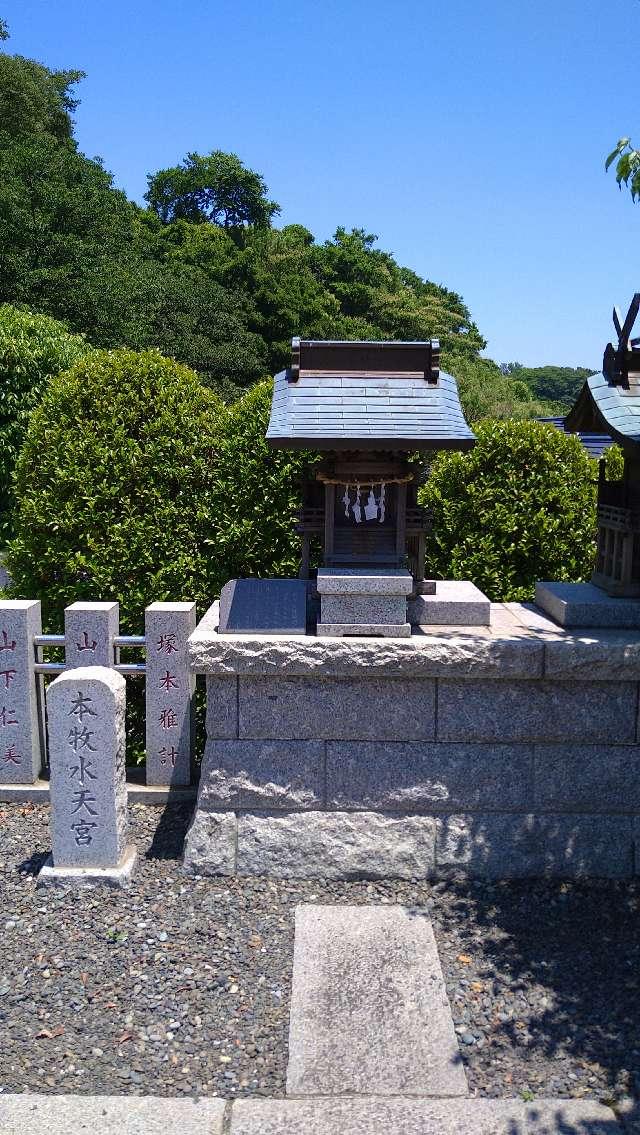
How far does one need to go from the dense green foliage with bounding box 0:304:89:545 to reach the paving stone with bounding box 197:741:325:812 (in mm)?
8552

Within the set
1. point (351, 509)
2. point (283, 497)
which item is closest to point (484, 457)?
point (283, 497)

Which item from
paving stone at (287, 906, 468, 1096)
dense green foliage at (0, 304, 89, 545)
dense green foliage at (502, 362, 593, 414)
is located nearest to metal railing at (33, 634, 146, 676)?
paving stone at (287, 906, 468, 1096)

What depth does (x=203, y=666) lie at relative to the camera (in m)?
5.12

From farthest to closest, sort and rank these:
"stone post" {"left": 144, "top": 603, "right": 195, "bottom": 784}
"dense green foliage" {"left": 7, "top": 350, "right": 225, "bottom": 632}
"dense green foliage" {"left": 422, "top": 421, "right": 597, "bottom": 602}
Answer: "dense green foliage" {"left": 422, "top": 421, "right": 597, "bottom": 602}
"dense green foliage" {"left": 7, "top": 350, "right": 225, "bottom": 632}
"stone post" {"left": 144, "top": 603, "right": 195, "bottom": 784}

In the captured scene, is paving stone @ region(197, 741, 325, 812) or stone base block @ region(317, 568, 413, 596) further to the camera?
paving stone @ region(197, 741, 325, 812)

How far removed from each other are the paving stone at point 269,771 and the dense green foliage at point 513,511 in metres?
Answer: 2.53

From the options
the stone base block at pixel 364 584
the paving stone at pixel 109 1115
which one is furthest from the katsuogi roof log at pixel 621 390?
the paving stone at pixel 109 1115

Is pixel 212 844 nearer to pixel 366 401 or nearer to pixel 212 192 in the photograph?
pixel 366 401

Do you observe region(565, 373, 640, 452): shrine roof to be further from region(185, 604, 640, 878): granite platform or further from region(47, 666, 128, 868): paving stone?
region(47, 666, 128, 868): paving stone

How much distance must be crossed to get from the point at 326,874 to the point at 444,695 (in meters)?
1.39

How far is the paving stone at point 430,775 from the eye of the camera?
5.21 metres

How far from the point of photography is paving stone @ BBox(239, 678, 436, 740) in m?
5.18

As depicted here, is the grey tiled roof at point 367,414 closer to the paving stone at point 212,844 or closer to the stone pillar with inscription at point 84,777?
the stone pillar with inscription at point 84,777

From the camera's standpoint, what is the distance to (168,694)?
632 cm
